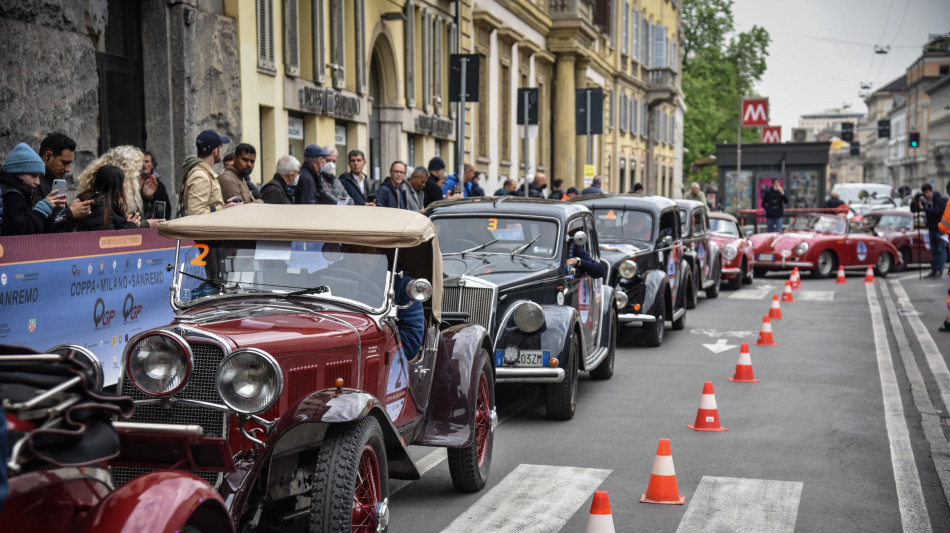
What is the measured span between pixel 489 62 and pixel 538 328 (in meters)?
22.4

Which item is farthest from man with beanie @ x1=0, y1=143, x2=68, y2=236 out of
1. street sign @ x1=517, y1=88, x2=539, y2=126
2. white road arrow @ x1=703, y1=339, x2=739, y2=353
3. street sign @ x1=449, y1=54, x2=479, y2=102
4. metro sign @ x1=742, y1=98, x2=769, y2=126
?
metro sign @ x1=742, y1=98, x2=769, y2=126

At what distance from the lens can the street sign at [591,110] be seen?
75.4ft

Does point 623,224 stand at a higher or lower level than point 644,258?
higher

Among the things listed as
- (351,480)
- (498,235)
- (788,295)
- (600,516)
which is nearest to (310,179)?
(498,235)

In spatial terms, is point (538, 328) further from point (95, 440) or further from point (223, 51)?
point (223, 51)

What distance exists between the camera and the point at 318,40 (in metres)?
18.9

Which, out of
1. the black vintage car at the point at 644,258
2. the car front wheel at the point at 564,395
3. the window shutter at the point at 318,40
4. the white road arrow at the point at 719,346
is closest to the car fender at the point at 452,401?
the car front wheel at the point at 564,395

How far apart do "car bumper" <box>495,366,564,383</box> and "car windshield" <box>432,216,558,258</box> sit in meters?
1.53

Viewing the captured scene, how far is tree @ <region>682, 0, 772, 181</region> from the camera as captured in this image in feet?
250

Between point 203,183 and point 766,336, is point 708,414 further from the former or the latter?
point 766,336

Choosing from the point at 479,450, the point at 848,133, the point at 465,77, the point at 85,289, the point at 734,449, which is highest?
the point at 848,133

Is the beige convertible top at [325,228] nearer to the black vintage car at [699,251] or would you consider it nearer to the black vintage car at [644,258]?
the black vintage car at [644,258]

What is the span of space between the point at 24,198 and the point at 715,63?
72.6 meters

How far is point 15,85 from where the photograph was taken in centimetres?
Answer: 1079
